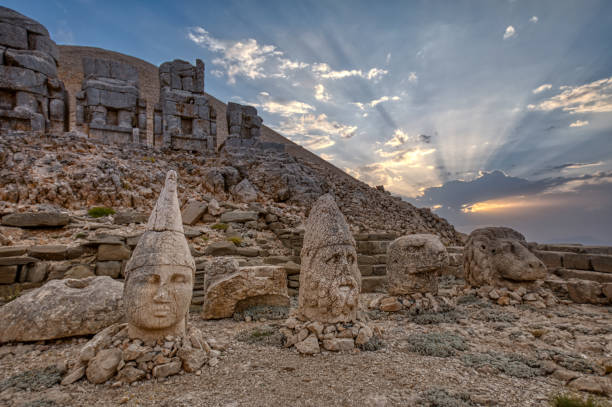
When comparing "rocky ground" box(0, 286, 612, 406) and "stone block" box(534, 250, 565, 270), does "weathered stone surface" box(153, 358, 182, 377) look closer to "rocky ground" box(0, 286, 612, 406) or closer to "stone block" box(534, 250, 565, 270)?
"rocky ground" box(0, 286, 612, 406)

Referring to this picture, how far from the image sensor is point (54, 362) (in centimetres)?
415

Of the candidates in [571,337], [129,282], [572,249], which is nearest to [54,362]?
[129,282]

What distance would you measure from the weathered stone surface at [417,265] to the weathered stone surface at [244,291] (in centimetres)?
250

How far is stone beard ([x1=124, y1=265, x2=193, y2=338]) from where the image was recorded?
3.63 meters

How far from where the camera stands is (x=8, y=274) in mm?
6344

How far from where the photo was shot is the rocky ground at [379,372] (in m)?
3.10

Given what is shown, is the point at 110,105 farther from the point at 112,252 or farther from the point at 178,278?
the point at 178,278

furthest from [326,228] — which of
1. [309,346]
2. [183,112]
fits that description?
[183,112]

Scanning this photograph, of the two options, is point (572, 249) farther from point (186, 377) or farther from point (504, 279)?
point (186, 377)

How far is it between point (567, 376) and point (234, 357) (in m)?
3.93

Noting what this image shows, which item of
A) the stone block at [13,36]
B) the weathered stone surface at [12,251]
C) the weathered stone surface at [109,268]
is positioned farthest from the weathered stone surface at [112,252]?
the stone block at [13,36]

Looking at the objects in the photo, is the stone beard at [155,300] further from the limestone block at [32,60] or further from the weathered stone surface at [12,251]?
the limestone block at [32,60]

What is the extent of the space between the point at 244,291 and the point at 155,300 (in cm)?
278

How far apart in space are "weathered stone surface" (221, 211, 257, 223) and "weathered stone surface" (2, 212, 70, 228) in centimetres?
463
